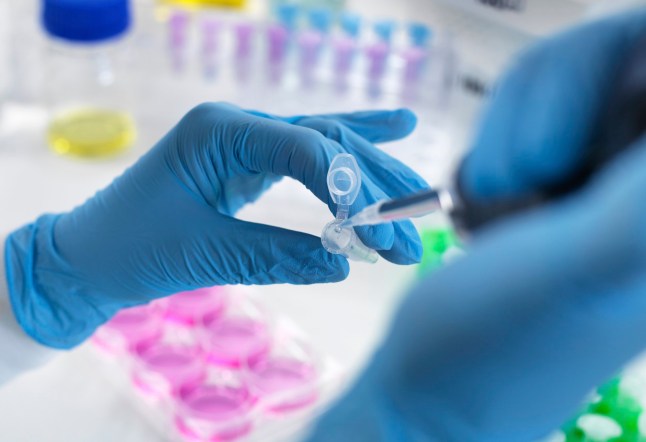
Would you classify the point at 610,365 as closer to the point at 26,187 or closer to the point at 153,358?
the point at 153,358

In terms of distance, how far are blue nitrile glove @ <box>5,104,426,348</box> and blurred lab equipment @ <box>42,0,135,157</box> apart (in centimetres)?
66

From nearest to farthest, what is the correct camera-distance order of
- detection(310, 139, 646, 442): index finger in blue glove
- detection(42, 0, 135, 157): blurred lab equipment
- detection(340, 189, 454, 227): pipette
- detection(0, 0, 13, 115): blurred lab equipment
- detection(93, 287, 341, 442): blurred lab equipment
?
detection(310, 139, 646, 442): index finger in blue glove → detection(340, 189, 454, 227): pipette → detection(93, 287, 341, 442): blurred lab equipment → detection(42, 0, 135, 157): blurred lab equipment → detection(0, 0, 13, 115): blurred lab equipment

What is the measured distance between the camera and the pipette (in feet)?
2.33

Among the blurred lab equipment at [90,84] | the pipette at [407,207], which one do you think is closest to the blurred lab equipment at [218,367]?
the pipette at [407,207]

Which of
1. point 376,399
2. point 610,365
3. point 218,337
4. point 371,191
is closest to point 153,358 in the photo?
point 218,337

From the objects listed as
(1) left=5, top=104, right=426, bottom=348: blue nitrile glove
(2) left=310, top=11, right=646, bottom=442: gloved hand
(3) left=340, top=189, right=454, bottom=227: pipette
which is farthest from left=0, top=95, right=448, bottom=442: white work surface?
(2) left=310, top=11, right=646, bottom=442: gloved hand

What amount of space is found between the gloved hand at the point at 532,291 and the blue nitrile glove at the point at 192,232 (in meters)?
0.31

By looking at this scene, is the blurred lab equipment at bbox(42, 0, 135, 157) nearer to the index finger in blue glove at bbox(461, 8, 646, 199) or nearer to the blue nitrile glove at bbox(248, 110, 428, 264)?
the blue nitrile glove at bbox(248, 110, 428, 264)

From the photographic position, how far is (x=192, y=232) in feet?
3.20

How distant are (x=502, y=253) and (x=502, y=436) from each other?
163mm

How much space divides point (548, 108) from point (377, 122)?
478 millimetres

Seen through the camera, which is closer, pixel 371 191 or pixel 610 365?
pixel 610 365

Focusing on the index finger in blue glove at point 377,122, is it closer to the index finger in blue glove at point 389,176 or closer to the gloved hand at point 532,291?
the index finger in blue glove at point 389,176

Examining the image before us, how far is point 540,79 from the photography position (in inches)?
24.2
